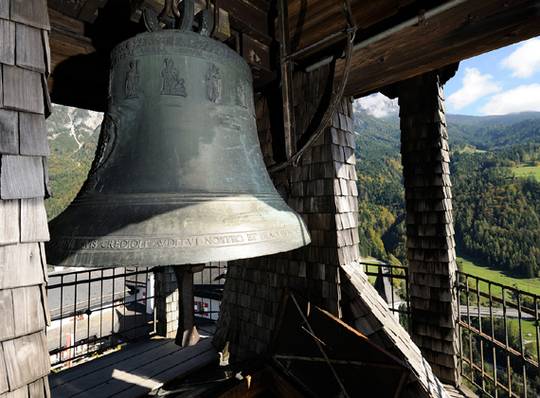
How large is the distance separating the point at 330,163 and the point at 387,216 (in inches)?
1960

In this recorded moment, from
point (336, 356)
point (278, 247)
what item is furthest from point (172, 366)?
point (278, 247)

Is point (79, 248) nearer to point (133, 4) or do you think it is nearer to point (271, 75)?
point (133, 4)

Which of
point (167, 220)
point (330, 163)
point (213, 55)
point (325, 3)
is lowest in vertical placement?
point (167, 220)

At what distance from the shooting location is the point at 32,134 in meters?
1.36

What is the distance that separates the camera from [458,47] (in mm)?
2035

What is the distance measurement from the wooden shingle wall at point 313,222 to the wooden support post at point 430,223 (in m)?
2.24

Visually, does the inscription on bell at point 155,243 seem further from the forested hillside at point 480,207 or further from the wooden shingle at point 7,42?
the forested hillside at point 480,207

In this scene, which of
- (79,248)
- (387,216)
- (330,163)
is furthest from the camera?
(387,216)

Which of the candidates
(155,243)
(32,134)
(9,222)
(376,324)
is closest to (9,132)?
(32,134)

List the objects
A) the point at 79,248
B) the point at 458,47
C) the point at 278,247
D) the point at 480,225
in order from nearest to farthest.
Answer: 1. the point at 79,248
2. the point at 278,247
3. the point at 458,47
4. the point at 480,225

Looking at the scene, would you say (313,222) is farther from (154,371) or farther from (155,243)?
(154,371)

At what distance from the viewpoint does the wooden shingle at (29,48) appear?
134 centimetres

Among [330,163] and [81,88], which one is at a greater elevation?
[81,88]

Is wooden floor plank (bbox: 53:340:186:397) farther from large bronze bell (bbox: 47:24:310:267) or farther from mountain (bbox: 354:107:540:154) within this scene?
mountain (bbox: 354:107:540:154)
